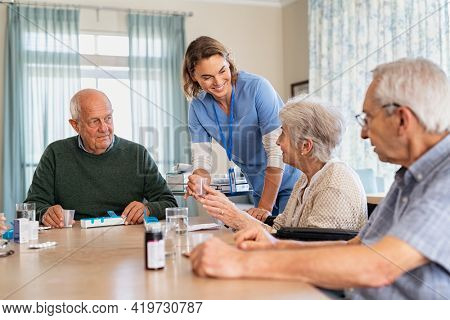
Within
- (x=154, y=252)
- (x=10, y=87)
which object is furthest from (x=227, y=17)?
(x=154, y=252)

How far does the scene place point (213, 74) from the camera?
124cm

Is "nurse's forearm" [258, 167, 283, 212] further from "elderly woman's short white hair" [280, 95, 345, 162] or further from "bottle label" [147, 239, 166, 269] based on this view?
"bottle label" [147, 239, 166, 269]

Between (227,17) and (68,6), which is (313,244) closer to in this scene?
Result: (227,17)

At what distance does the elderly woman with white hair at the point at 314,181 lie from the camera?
3.56 ft

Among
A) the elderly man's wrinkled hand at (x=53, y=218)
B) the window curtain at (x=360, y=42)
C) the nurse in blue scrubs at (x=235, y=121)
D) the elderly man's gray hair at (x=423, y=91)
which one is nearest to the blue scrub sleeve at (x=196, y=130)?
the nurse in blue scrubs at (x=235, y=121)

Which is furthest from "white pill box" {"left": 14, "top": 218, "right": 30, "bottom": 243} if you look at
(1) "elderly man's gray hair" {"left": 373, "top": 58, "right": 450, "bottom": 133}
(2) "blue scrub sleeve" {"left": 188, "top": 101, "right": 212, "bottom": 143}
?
(1) "elderly man's gray hair" {"left": 373, "top": 58, "right": 450, "bottom": 133}

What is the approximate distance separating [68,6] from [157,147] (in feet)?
1.40

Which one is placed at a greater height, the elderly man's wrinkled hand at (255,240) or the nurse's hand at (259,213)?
the elderly man's wrinkled hand at (255,240)

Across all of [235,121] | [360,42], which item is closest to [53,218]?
[235,121]

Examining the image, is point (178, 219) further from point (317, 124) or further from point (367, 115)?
point (367, 115)

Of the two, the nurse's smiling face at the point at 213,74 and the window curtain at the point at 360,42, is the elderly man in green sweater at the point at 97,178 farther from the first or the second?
the window curtain at the point at 360,42

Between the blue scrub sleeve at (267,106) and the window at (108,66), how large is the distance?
1.12 feet
